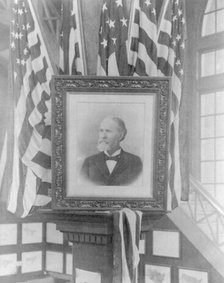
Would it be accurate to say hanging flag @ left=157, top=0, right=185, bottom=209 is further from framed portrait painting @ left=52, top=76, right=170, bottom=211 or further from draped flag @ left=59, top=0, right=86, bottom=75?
draped flag @ left=59, top=0, right=86, bottom=75

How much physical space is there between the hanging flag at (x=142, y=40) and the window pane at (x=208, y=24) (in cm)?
504

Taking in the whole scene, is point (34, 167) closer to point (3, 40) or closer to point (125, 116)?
point (125, 116)

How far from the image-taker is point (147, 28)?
3.96m

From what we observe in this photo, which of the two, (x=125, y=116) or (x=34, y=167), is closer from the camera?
(x=125, y=116)

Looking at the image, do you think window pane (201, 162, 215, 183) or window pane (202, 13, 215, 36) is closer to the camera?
window pane (201, 162, 215, 183)

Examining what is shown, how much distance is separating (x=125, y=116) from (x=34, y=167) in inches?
38.8

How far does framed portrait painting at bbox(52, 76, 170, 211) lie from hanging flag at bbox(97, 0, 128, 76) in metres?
0.33

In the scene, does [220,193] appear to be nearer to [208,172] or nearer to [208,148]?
[208,172]

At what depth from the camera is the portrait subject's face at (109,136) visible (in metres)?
3.72

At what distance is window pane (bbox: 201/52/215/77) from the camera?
8.53 m

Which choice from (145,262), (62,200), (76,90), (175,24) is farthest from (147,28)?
(145,262)

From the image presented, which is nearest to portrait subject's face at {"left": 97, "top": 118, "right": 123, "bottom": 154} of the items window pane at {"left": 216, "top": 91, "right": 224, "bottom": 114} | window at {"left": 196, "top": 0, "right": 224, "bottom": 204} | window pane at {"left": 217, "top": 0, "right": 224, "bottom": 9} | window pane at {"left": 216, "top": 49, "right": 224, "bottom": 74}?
window at {"left": 196, "top": 0, "right": 224, "bottom": 204}

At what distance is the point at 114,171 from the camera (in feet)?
12.2

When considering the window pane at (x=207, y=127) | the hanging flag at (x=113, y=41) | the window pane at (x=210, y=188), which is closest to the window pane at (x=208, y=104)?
the window pane at (x=207, y=127)
